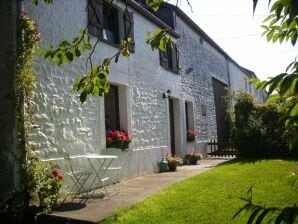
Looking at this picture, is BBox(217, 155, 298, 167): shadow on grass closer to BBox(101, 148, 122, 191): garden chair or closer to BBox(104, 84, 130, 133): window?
BBox(104, 84, 130, 133): window

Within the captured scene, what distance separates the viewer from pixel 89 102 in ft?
28.0

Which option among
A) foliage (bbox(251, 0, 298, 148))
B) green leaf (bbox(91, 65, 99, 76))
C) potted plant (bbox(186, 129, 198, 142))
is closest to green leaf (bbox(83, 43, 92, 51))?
green leaf (bbox(91, 65, 99, 76))

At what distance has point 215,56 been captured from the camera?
20719mm

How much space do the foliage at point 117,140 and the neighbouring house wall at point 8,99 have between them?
3028 mm

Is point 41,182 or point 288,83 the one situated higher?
point 288,83

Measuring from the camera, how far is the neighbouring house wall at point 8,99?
21.0 feet

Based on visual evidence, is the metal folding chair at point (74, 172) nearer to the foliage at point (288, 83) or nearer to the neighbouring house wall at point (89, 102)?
the neighbouring house wall at point (89, 102)

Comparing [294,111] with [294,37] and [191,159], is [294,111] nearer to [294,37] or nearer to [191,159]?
[294,37]

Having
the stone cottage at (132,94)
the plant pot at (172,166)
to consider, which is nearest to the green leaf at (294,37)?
the stone cottage at (132,94)

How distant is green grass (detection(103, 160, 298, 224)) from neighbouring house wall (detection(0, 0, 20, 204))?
1942 millimetres

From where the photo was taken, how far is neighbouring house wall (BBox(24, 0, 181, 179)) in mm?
7215

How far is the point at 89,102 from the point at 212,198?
133 inches

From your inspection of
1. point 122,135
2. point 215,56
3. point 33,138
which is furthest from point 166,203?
point 215,56

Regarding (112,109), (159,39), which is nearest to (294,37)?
(159,39)
